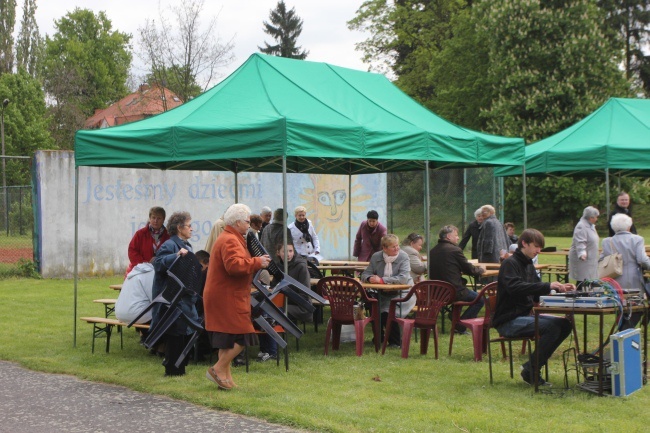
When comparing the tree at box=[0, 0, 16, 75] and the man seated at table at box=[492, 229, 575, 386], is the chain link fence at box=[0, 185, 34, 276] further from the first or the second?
the tree at box=[0, 0, 16, 75]

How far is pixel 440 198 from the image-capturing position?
26.0m

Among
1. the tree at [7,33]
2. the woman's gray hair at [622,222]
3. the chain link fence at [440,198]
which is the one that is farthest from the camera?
the tree at [7,33]

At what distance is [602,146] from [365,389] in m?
7.80

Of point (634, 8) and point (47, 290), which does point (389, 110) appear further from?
point (634, 8)

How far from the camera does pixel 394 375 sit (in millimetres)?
8453

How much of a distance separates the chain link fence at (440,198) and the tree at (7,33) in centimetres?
3810

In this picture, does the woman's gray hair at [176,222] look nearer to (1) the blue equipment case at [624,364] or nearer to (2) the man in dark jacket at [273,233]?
(2) the man in dark jacket at [273,233]

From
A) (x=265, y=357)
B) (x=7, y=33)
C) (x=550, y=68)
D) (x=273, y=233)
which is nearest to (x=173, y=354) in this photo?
A: (x=265, y=357)

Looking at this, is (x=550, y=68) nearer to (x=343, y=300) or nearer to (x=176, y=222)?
A: (x=343, y=300)

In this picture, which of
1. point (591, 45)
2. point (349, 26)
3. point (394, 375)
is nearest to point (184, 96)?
point (591, 45)

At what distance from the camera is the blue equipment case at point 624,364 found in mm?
7250

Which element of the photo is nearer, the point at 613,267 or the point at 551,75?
the point at 613,267

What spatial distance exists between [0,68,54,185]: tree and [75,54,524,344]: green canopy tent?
34.1 m

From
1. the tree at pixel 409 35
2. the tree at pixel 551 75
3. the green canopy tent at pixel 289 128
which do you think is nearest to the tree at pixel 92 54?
the tree at pixel 409 35
